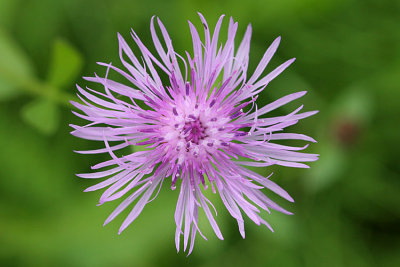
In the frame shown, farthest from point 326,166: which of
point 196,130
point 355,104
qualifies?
point 196,130

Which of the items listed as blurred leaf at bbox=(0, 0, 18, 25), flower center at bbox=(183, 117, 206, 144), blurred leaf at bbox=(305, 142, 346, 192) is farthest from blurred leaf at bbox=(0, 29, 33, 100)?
blurred leaf at bbox=(305, 142, 346, 192)

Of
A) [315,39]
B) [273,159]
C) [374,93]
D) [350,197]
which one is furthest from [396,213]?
[273,159]

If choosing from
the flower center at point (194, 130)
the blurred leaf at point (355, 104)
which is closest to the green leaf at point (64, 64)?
the flower center at point (194, 130)

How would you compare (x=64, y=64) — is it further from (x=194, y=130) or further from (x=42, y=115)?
(x=194, y=130)

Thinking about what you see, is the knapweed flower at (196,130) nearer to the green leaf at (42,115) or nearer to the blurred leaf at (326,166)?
the green leaf at (42,115)

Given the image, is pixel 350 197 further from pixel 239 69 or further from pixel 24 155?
pixel 24 155

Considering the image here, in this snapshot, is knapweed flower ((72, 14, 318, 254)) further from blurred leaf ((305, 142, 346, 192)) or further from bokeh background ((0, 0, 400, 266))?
blurred leaf ((305, 142, 346, 192))

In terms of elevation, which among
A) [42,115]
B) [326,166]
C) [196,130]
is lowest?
[196,130]
